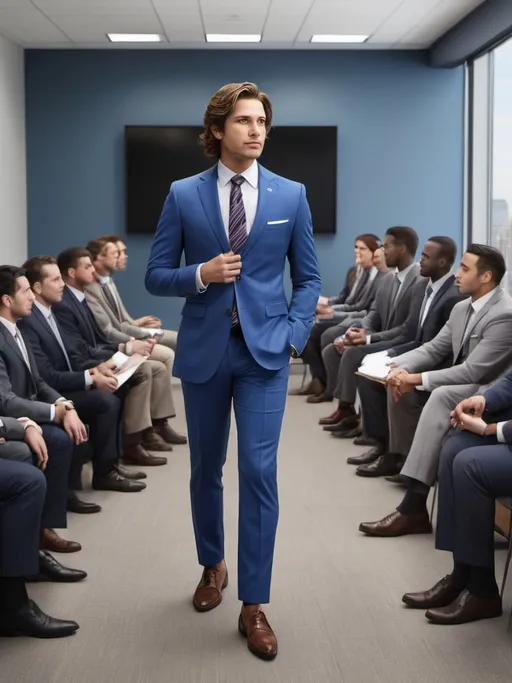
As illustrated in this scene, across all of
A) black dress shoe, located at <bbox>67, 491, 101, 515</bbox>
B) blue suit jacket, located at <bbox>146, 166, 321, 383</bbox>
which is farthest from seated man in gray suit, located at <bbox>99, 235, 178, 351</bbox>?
blue suit jacket, located at <bbox>146, 166, 321, 383</bbox>

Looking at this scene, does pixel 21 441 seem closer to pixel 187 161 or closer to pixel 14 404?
pixel 14 404

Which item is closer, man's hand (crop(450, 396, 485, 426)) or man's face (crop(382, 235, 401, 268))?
man's hand (crop(450, 396, 485, 426))

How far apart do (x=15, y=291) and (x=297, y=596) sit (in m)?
1.55

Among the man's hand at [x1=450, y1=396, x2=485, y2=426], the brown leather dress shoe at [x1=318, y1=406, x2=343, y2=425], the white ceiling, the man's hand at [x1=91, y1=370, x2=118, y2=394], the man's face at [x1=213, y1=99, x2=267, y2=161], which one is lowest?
the brown leather dress shoe at [x1=318, y1=406, x2=343, y2=425]

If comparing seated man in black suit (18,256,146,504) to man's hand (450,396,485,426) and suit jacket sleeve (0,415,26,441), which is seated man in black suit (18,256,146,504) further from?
man's hand (450,396,485,426)

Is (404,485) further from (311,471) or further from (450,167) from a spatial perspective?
(450,167)

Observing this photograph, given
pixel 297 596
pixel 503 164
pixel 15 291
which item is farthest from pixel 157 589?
pixel 503 164

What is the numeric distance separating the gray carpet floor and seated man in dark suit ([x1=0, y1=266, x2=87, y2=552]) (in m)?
0.32


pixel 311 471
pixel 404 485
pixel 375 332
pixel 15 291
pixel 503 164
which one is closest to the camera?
pixel 15 291

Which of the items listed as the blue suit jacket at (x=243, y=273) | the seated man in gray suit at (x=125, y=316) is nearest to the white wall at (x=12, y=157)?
the seated man in gray suit at (x=125, y=316)

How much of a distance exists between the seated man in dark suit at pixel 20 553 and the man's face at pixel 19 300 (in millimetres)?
852

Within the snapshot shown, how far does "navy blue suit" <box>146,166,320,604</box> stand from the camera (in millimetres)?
2928

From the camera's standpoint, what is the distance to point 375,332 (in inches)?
263

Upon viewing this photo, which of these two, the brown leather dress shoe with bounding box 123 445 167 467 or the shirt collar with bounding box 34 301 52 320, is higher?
the shirt collar with bounding box 34 301 52 320
